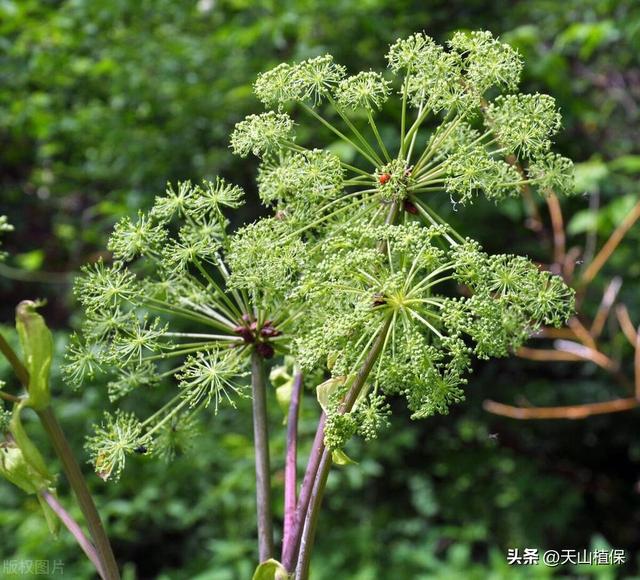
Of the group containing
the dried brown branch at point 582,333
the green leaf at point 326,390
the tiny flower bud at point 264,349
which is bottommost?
the green leaf at point 326,390

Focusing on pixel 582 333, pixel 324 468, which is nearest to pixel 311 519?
pixel 324 468

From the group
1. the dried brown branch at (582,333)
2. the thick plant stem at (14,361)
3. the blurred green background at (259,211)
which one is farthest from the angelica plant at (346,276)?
the blurred green background at (259,211)

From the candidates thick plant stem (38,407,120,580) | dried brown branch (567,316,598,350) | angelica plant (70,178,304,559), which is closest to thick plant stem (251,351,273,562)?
angelica plant (70,178,304,559)

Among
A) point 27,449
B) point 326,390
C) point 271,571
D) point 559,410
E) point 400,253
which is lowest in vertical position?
point 271,571

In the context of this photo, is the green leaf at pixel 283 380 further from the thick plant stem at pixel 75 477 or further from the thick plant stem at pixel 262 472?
the thick plant stem at pixel 75 477

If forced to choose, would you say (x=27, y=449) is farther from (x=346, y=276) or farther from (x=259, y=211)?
(x=259, y=211)

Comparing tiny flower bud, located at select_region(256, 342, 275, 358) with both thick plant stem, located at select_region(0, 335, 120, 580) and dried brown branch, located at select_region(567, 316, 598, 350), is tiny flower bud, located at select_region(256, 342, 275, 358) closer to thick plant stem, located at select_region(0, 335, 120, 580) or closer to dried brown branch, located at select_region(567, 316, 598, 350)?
thick plant stem, located at select_region(0, 335, 120, 580)
